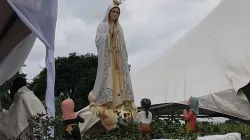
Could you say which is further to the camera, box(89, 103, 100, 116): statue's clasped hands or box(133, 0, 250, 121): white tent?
box(133, 0, 250, 121): white tent

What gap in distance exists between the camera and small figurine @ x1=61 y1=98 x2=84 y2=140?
4.84 m

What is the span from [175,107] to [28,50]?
425 cm

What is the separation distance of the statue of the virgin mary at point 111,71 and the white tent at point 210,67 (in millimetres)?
2784

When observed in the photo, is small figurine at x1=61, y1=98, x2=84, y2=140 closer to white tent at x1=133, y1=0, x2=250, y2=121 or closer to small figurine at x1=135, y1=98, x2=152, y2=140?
small figurine at x1=135, y1=98, x2=152, y2=140

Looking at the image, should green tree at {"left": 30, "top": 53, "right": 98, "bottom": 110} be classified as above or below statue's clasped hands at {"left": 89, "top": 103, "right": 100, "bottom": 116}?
above

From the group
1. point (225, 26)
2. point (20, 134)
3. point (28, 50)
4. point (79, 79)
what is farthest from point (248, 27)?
point (79, 79)

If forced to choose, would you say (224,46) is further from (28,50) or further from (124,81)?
(28,50)

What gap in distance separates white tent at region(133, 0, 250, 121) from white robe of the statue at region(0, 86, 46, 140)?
4596mm

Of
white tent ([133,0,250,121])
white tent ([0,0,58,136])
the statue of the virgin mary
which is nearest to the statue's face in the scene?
the statue of the virgin mary

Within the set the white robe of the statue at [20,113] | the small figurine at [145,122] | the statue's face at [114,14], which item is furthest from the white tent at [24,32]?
the statue's face at [114,14]

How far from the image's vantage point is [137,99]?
33.9ft

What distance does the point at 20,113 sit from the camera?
497cm

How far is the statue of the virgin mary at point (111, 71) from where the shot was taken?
6.32 metres

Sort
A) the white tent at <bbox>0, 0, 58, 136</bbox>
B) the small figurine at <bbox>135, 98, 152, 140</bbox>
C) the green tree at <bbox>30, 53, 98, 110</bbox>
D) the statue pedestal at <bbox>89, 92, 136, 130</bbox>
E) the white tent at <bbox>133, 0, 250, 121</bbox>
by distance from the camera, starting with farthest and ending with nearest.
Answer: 1. the green tree at <bbox>30, 53, 98, 110</bbox>
2. the white tent at <bbox>133, 0, 250, 121</bbox>
3. the statue pedestal at <bbox>89, 92, 136, 130</bbox>
4. the small figurine at <bbox>135, 98, 152, 140</bbox>
5. the white tent at <bbox>0, 0, 58, 136</bbox>
